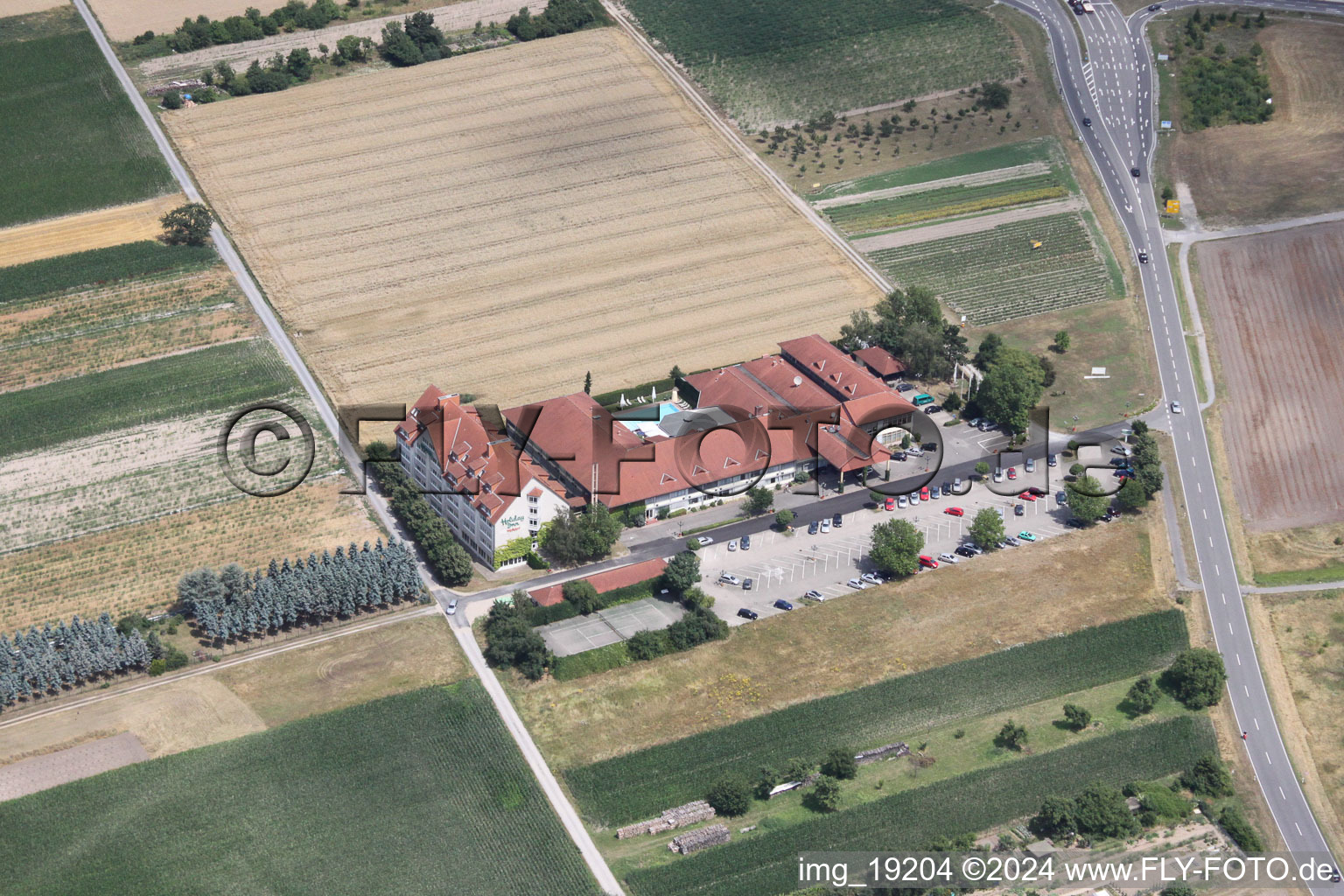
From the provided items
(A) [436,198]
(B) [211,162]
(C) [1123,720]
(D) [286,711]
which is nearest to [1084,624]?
(C) [1123,720]

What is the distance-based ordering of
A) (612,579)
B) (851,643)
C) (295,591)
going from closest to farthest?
(295,591)
(851,643)
(612,579)

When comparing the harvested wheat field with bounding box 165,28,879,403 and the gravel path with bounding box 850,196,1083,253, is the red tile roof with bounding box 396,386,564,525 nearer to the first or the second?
the harvested wheat field with bounding box 165,28,879,403

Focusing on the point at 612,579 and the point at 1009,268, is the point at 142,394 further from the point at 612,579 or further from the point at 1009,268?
the point at 1009,268

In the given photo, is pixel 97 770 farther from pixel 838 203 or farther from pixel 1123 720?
pixel 838 203

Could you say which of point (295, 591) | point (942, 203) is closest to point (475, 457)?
point (295, 591)

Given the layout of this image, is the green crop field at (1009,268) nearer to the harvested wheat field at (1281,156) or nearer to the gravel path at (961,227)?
the gravel path at (961,227)

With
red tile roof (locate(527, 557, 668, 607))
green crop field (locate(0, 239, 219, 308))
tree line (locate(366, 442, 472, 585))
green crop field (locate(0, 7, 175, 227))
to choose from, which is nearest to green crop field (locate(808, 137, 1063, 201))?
tree line (locate(366, 442, 472, 585))
